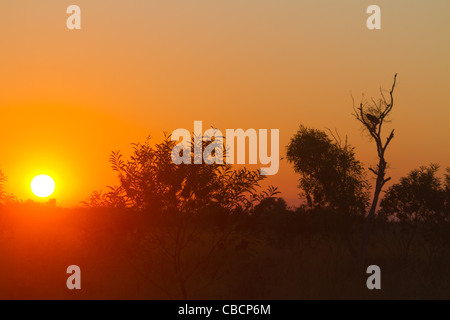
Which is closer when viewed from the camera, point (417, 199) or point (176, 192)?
point (176, 192)

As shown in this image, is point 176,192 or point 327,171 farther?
point 327,171

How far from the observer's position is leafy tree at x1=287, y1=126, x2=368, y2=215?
4672 cm

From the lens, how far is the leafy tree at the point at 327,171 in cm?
4672

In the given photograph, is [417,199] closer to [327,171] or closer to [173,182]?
[327,171]

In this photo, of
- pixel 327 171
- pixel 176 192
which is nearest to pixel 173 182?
pixel 176 192

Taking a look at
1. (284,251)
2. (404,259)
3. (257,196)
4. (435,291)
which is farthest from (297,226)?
(257,196)

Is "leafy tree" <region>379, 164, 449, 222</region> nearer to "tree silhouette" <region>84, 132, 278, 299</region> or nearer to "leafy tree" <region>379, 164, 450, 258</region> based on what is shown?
"leafy tree" <region>379, 164, 450, 258</region>

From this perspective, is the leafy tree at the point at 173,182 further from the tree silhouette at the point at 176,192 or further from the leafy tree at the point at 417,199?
the leafy tree at the point at 417,199

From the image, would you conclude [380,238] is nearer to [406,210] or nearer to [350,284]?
[406,210]

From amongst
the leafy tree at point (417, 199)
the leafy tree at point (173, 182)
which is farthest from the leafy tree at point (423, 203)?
the leafy tree at point (173, 182)

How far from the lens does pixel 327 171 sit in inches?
1896

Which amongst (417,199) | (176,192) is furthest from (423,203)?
(176,192)

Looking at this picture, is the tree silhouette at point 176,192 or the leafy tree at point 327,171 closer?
the tree silhouette at point 176,192

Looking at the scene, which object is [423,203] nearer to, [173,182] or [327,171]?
[327,171]
